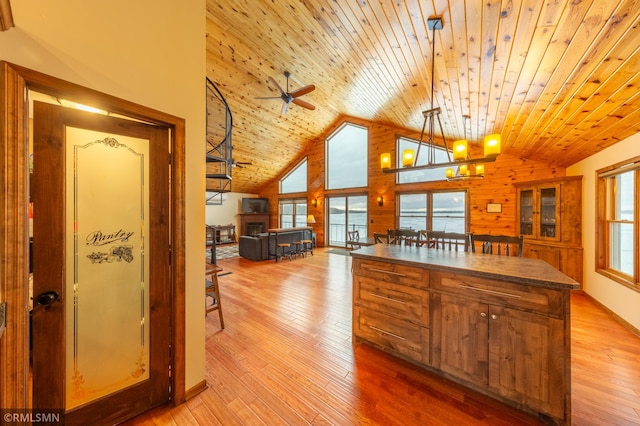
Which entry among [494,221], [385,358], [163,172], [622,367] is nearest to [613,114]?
[622,367]

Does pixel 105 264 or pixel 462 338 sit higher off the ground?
pixel 105 264

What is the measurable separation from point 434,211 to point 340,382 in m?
5.82

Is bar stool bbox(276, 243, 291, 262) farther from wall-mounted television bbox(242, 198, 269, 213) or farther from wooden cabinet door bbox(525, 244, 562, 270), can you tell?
wooden cabinet door bbox(525, 244, 562, 270)

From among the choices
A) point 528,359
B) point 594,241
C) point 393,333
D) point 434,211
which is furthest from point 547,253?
point 393,333

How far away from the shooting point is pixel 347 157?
8328 millimetres

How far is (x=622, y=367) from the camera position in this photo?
202cm

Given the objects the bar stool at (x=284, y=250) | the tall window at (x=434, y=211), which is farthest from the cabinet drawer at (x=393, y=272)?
the tall window at (x=434, y=211)

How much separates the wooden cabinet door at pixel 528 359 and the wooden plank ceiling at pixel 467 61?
77.0 inches

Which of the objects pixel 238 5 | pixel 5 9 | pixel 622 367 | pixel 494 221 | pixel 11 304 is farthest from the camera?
pixel 494 221

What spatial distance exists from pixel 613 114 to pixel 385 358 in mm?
3400

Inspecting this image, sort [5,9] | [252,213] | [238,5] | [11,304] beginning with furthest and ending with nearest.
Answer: [252,213] → [238,5] → [11,304] → [5,9]

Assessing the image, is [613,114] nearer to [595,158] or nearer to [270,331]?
[595,158]

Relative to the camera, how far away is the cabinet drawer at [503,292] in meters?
1.46

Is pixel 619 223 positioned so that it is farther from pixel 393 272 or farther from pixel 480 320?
pixel 393 272
